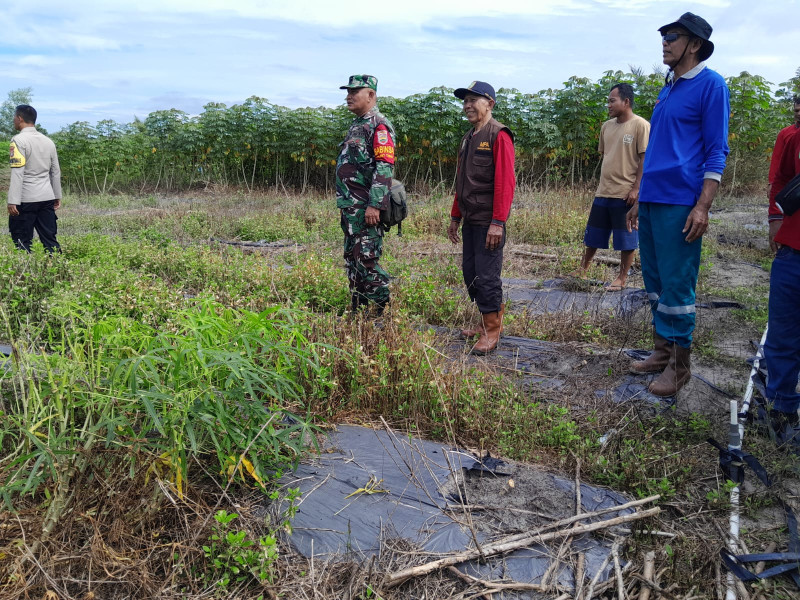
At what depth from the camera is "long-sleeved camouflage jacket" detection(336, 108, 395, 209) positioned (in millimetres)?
4559

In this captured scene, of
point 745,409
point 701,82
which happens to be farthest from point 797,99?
point 745,409

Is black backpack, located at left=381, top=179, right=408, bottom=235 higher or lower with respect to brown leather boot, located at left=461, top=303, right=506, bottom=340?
higher

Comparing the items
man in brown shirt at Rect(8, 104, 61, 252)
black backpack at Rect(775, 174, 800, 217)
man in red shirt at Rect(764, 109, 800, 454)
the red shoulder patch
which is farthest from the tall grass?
man in brown shirt at Rect(8, 104, 61, 252)

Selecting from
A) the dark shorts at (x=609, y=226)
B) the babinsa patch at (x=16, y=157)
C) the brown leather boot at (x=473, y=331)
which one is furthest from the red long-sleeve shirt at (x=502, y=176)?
the babinsa patch at (x=16, y=157)

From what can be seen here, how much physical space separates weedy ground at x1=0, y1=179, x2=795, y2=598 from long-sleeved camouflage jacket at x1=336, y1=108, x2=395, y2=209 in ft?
3.05

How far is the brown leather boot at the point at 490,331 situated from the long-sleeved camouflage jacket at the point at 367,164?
3.92 ft

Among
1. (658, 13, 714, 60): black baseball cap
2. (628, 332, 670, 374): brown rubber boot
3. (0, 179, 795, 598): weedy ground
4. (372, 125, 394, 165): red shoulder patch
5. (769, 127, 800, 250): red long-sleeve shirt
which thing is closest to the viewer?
(0, 179, 795, 598): weedy ground

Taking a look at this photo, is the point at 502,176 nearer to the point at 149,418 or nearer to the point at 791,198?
the point at 791,198

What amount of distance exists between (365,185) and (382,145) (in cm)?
35

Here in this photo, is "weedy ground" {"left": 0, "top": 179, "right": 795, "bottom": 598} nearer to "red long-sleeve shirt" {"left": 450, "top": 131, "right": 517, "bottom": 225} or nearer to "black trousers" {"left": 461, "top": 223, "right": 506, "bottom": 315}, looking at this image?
"black trousers" {"left": 461, "top": 223, "right": 506, "bottom": 315}

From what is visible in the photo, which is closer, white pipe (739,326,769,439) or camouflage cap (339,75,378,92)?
white pipe (739,326,769,439)

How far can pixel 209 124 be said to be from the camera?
1894cm

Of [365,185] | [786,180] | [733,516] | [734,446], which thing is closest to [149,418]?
A: [733,516]

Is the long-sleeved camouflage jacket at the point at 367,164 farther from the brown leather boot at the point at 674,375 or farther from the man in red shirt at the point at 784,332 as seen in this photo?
the man in red shirt at the point at 784,332
